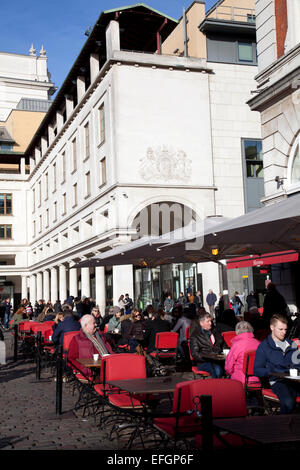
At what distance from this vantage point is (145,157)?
101ft

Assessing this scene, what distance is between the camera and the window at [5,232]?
60237mm

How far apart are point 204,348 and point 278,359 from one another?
254 cm

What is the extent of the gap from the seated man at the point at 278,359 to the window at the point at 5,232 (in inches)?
2216

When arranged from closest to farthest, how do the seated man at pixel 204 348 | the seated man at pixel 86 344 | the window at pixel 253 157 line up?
the seated man at pixel 204 348, the seated man at pixel 86 344, the window at pixel 253 157

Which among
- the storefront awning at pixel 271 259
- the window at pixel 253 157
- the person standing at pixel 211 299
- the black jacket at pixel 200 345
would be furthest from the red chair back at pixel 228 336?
the window at pixel 253 157

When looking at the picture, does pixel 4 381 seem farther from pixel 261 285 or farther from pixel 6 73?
pixel 6 73

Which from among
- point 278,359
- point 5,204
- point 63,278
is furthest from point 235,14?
point 5,204

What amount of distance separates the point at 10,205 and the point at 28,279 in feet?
28.1

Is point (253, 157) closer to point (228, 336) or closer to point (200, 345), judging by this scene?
point (228, 336)

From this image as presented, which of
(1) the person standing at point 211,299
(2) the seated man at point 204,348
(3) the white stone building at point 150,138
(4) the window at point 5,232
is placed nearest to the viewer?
(2) the seated man at point 204,348

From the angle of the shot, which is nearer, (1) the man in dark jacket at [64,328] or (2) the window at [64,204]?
(1) the man in dark jacket at [64,328]

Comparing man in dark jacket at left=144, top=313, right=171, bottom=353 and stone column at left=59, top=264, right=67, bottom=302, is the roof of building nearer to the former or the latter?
stone column at left=59, top=264, right=67, bottom=302

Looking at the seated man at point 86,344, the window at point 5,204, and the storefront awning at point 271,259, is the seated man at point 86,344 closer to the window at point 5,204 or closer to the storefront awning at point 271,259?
the storefront awning at point 271,259
